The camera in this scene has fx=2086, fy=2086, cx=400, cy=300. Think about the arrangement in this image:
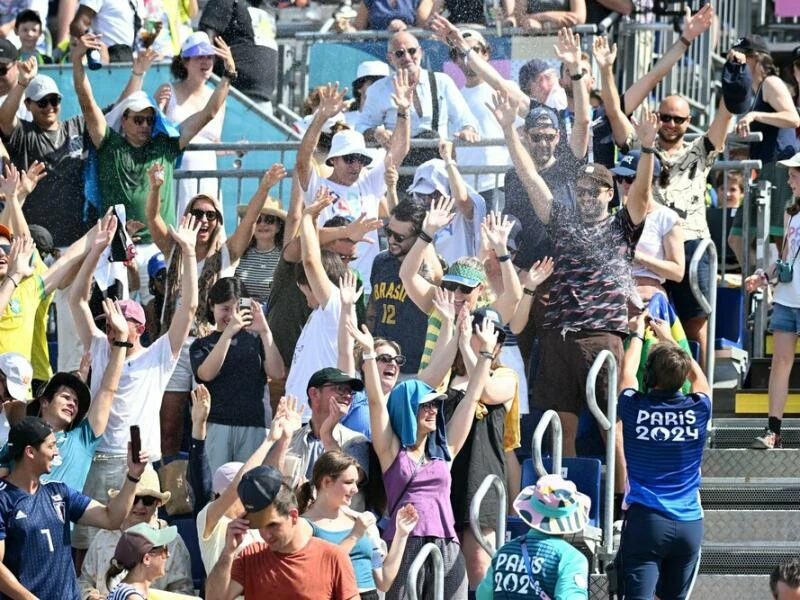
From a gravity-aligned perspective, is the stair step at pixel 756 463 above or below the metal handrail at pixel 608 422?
below

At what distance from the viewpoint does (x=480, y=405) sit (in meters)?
11.0

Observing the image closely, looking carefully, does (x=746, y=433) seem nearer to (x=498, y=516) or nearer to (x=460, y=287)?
(x=460, y=287)

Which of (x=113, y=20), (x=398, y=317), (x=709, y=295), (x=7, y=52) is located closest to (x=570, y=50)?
(x=709, y=295)

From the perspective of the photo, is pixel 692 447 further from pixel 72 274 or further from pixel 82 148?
pixel 82 148

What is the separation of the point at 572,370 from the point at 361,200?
2200 millimetres

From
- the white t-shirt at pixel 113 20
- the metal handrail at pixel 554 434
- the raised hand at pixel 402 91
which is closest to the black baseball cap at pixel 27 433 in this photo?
the metal handrail at pixel 554 434

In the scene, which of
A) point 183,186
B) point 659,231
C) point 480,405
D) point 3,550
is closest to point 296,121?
point 183,186

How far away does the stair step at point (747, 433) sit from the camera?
12.3 metres

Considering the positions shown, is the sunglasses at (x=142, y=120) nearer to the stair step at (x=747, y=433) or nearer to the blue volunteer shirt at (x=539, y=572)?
the stair step at (x=747, y=433)

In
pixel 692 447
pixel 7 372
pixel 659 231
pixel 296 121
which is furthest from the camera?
pixel 296 121

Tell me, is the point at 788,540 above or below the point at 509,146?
below

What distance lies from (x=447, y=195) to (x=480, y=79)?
2268mm

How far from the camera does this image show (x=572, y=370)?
38.2 feet

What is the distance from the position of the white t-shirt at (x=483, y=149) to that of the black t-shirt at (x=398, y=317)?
142 centimetres
